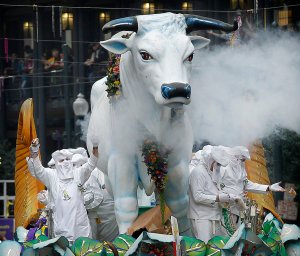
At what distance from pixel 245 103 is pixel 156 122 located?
2.33 metres

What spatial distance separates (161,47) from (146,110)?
2.54 ft

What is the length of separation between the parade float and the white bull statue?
0.03 feet

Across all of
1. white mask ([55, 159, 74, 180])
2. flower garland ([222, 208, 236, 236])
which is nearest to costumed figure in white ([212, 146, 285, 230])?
flower garland ([222, 208, 236, 236])

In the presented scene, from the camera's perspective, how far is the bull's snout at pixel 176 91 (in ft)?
39.5

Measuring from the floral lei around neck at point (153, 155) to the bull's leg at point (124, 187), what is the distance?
23 centimetres

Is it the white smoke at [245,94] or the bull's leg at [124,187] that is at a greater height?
the white smoke at [245,94]

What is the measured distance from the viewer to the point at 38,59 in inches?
1452

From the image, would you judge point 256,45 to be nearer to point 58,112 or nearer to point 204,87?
point 204,87

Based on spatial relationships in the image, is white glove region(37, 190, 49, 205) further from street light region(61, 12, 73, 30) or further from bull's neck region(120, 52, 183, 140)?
street light region(61, 12, 73, 30)

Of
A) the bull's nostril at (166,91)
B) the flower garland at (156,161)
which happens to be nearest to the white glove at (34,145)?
the flower garland at (156,161)

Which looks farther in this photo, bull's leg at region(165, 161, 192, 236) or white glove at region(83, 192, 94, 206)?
white glove at region(83, 192, 94, 206)

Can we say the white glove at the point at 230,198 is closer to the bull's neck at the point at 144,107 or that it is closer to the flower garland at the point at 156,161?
the flower garland at the point at 156,161

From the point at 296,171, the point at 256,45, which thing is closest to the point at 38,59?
the point at 296,171

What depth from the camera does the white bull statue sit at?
12.6 m
